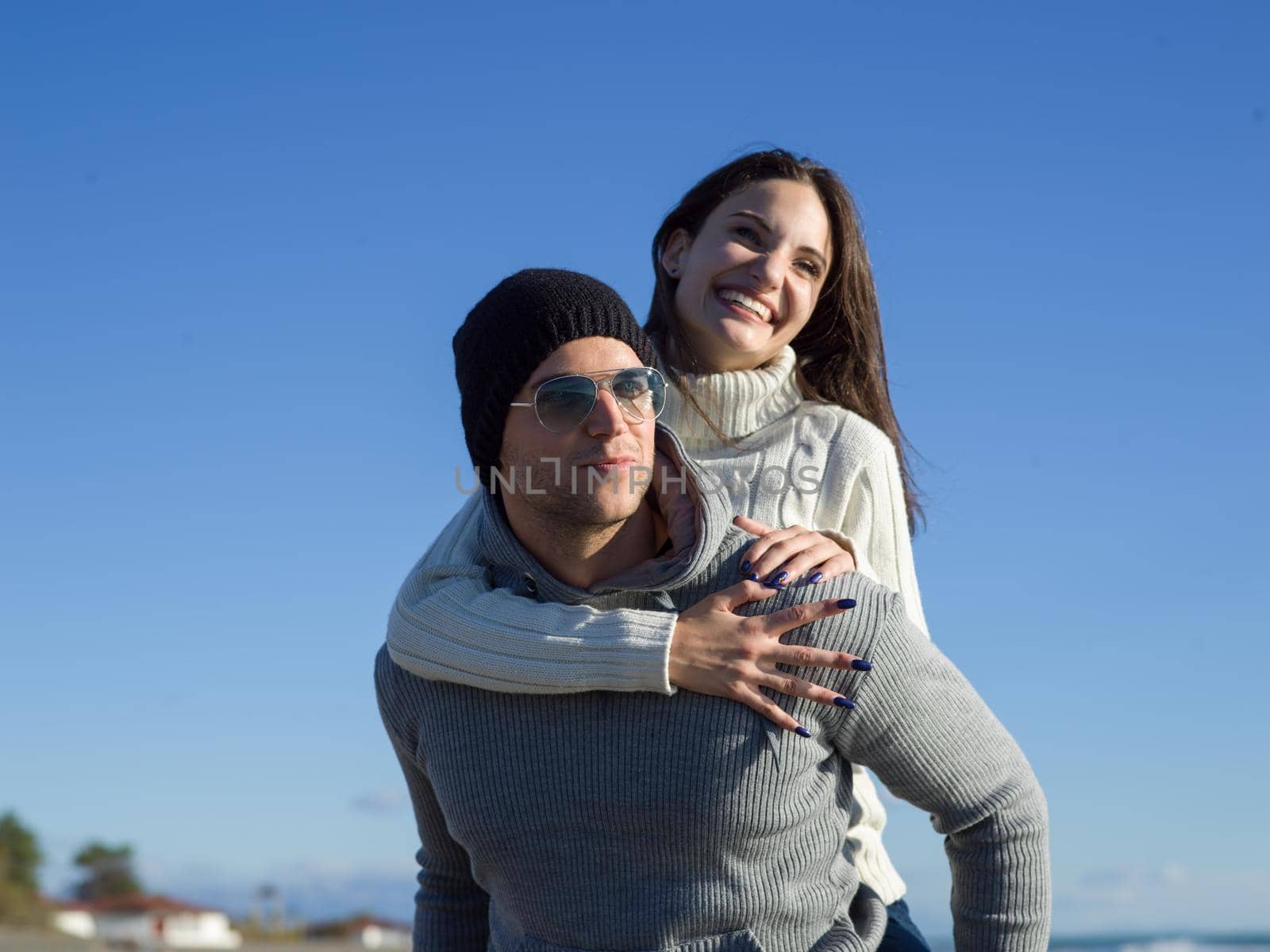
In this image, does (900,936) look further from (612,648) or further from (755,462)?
(755,462)

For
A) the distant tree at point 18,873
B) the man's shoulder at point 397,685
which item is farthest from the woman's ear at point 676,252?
the distant tree at point 18,873

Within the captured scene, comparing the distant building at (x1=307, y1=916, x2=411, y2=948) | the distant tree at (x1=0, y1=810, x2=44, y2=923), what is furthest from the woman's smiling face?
the distant building at (x1=307, y1=916, x2=411, y2=948)

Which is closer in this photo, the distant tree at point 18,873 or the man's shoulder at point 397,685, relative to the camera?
the man's shoulder at point 397,685

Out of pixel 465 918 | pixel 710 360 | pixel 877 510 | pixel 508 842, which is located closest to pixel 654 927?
pixel 508 842

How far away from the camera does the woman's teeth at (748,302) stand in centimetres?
475

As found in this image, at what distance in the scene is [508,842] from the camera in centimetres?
323

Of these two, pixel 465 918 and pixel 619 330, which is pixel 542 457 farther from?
pixel 465 918

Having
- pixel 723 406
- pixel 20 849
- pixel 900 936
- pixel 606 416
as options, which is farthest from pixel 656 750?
pixel 20 849

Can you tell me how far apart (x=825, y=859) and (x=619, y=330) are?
1.34 metres

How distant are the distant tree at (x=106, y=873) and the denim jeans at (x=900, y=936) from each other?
198 feet

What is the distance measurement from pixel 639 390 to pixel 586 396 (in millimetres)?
138

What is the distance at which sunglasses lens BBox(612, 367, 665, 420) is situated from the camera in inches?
132

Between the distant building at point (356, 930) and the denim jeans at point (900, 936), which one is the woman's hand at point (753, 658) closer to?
the denim jeans at point (900, 936)

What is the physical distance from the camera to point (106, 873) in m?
60.5
